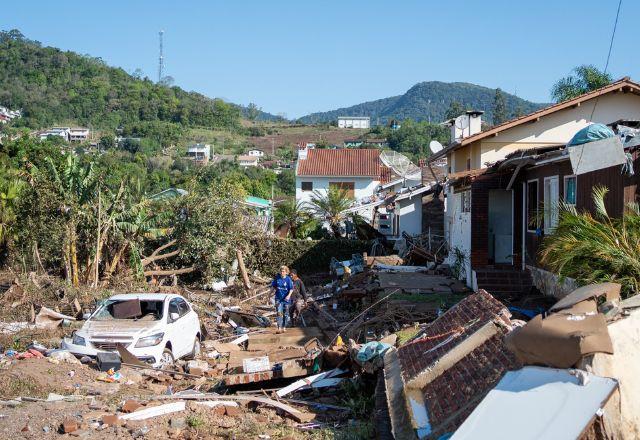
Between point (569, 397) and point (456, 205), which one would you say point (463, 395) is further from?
point (456, 205)

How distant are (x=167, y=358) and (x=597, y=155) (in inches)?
366

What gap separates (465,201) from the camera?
23641mm

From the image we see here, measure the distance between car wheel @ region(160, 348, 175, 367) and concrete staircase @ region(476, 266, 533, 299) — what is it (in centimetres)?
881

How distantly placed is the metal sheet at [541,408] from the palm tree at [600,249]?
4587mm

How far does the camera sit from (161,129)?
376 feet

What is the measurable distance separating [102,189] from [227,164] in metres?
64.9

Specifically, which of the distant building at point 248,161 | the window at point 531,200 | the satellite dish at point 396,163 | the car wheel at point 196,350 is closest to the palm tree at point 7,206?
the car wheel at point 196,350

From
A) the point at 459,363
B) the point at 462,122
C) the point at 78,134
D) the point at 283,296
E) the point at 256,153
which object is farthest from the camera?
the point at 256,153

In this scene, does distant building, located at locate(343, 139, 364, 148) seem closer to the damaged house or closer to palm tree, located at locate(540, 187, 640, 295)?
the damaged house

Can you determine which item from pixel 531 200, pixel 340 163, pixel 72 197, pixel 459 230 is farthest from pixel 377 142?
pixel 531 200

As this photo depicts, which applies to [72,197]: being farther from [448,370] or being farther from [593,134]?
[448,370]

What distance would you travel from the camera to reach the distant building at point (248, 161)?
98938mm

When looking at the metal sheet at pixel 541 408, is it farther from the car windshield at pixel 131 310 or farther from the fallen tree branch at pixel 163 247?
the fallen tree branch at pixel 163 247

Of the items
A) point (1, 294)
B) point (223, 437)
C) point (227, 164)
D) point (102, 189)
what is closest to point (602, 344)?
point (223, 437)
